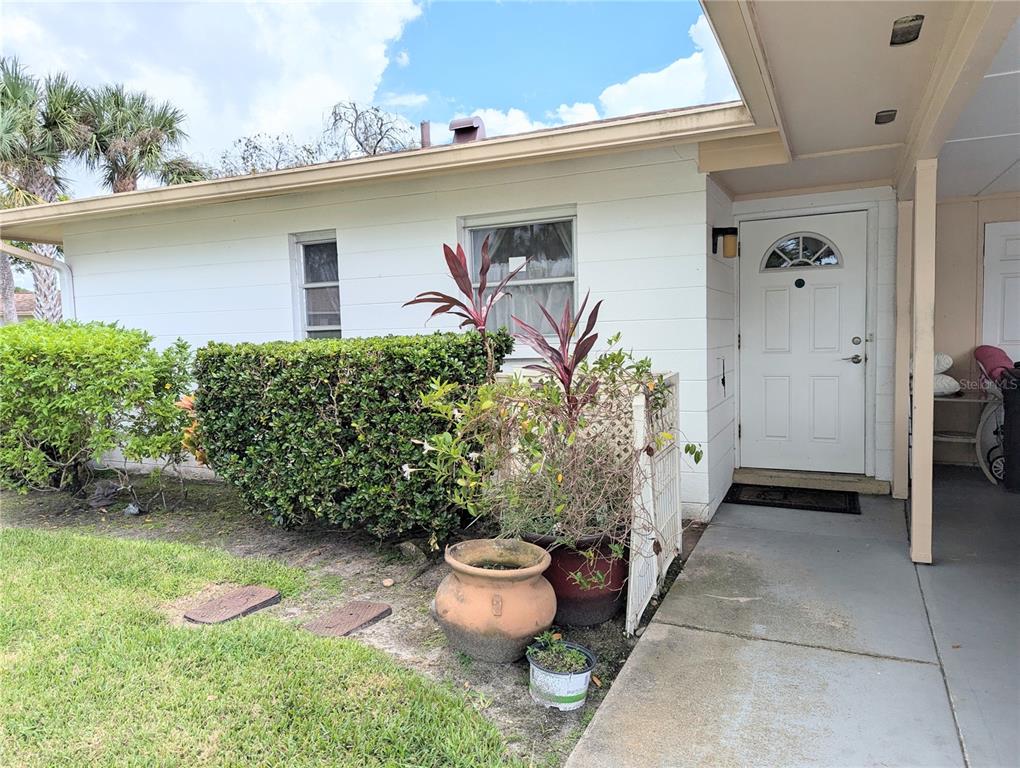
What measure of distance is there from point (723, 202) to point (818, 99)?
1669mm

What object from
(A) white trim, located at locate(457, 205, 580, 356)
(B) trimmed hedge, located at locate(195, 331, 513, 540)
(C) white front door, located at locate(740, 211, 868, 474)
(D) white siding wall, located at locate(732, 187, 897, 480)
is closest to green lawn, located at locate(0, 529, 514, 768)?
(B) trimmed hedge, located at locate(195, 331, 513, 540)

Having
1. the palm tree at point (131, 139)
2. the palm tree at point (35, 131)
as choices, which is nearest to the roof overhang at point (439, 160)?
the palm tree at point (35, 131)

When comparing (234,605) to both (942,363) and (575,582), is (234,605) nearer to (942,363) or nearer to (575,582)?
(575,582)

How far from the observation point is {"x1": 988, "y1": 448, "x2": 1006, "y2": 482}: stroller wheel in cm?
504

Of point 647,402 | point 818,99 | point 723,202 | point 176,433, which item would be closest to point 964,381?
point 723,202

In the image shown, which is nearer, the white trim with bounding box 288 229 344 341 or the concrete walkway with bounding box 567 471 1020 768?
the concrete walkway with bounding box 567 471 1020 768

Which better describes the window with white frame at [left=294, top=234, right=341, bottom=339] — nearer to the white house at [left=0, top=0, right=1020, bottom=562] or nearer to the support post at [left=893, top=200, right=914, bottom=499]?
the white house at [left=0, top=0, right=1020, bottom=562]

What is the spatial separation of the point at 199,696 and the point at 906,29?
12.3 ft

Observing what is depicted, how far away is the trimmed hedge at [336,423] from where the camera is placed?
3.58 metres

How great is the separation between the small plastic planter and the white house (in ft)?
7.65

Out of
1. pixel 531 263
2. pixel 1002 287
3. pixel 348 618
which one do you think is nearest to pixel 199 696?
pixel 348 618

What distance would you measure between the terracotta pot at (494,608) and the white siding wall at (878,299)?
3589 mm

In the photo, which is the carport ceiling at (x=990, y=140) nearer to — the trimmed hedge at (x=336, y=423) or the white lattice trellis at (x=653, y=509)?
the white lattice trellis at (x=653, y=509)

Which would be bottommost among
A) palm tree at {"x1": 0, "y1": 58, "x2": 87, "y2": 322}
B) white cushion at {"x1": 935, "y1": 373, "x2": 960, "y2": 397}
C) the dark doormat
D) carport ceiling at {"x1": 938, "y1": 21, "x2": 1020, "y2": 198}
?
the dark doormat
